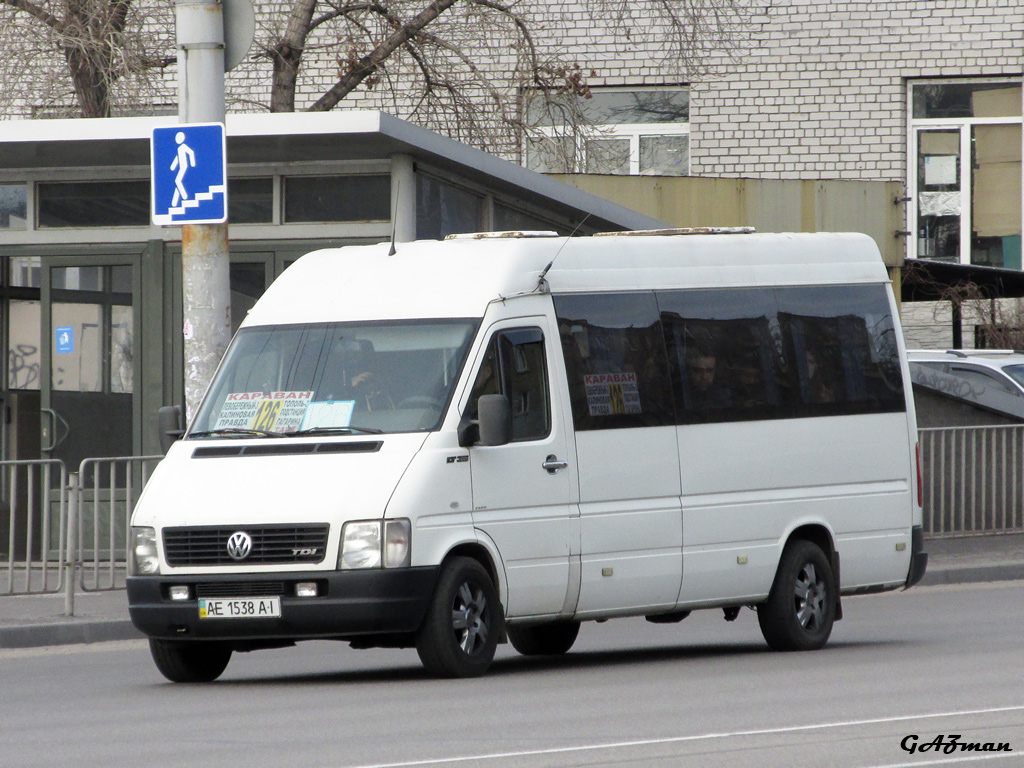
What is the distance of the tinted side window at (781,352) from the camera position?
1116 centimetres

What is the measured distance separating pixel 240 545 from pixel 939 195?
24027 millimetres

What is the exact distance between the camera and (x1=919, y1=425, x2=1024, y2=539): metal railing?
18.4 meters

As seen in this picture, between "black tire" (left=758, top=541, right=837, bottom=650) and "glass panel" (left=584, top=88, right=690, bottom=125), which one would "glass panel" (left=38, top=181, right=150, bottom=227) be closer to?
Result: "black tire" (left=758, top=541, right=837, bottom=650)

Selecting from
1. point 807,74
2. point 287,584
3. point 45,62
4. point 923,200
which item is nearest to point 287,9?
point 45,62

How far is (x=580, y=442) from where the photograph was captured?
10344mm

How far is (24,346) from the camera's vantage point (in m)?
17.8

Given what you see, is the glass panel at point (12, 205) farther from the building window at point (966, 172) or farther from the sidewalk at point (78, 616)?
the building window at point (966, 172)

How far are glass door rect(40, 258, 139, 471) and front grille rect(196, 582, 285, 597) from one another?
7.71 meters

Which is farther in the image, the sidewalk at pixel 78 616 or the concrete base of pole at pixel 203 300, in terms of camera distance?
the concrete base of pole at pixel 203 300

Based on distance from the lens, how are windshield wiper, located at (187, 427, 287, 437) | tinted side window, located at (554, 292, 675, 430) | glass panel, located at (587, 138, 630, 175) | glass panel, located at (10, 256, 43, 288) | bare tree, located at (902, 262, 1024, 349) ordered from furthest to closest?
bare tree, located at (902, 262, 1024, 349) → glass panel, located at (587, 138, 630, 175) → glass panel, located at (10, 256, 43, 288) → tinted side window, located at (554, 292, 675, 430) → windshield wiper, located at (187, 427, 287, 437)

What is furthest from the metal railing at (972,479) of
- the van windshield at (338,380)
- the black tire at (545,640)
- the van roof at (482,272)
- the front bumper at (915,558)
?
the van windshield at (338,380)

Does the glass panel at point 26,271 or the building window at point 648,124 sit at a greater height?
the building window at point 648,124

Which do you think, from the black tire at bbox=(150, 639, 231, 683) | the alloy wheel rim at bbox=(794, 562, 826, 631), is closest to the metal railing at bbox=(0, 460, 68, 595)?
the black tire at bbox=(150, 639, 231, 683)

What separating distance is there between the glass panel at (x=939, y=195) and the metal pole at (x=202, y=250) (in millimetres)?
20055
